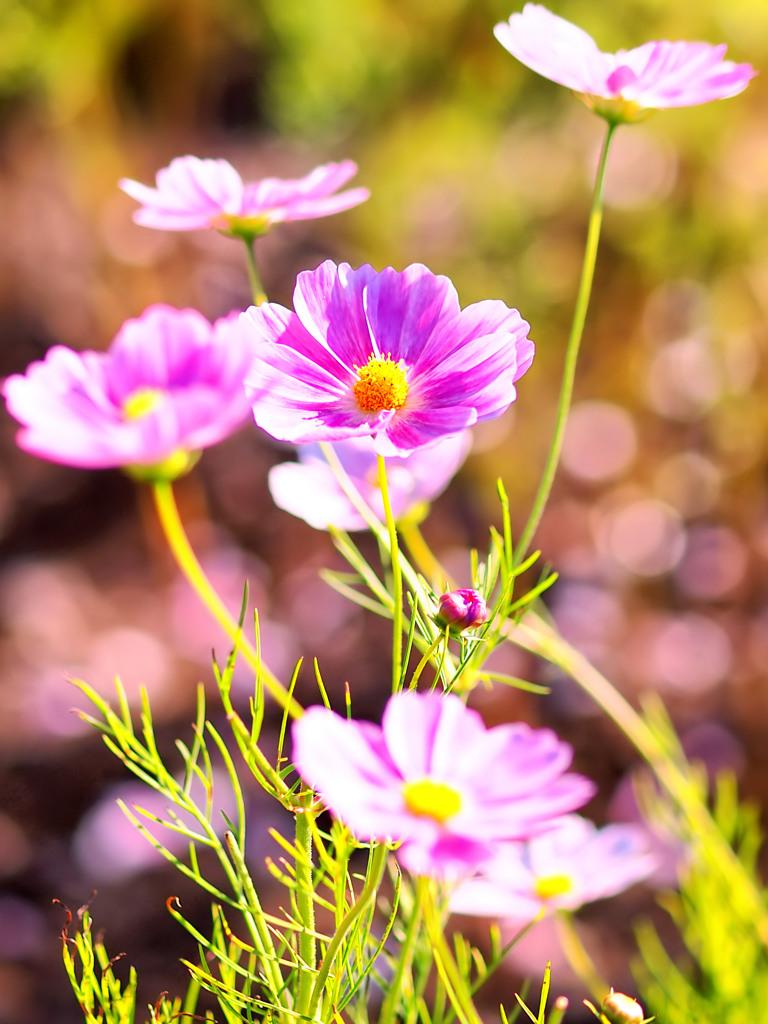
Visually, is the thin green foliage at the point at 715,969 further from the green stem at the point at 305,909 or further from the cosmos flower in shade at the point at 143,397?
the cosmos flower in shade at the point at 143,397

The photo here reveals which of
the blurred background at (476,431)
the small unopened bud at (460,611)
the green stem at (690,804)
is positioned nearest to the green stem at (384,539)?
the small unopened bud at (460,611)

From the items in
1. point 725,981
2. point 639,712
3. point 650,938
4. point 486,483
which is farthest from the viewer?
point 486,483

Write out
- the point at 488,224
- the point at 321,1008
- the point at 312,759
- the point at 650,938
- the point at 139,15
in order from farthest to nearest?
the point at 139,15 → the point at 488,224 → the point at 650,938 → the point at 321,1008 → the point at 312,759

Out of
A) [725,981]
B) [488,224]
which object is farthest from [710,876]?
[488,224]

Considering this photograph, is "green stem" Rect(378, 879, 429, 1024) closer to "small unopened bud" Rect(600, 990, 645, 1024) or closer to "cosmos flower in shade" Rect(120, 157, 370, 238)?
"small unopened bud" Rect(600, 990, 645, 1024)

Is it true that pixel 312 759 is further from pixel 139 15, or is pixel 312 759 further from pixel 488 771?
pixel 139 15

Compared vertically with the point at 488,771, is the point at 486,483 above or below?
below

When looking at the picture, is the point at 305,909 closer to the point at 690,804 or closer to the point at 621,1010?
the point at 621,1010
